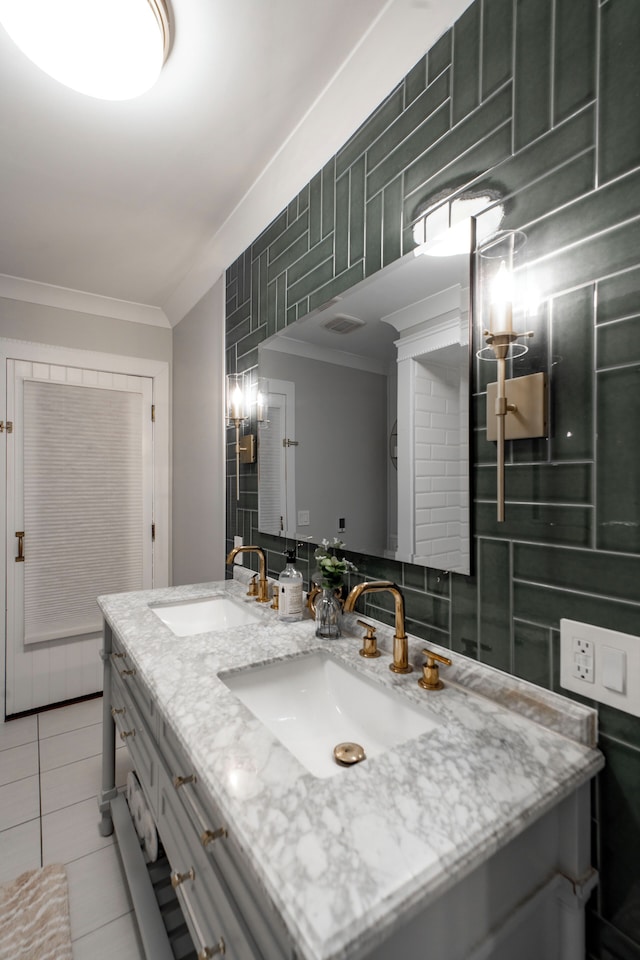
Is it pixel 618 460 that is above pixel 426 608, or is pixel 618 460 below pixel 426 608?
above

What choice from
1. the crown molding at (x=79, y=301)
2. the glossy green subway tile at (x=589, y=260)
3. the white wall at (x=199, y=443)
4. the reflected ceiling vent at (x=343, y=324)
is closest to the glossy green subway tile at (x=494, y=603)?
the glossy green subway tile at (x=589, y=260)

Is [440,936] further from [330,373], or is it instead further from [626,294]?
[330,373]

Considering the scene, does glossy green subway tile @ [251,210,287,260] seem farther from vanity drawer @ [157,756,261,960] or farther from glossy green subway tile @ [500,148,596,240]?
vanity drawer @ [157,756,261,960]

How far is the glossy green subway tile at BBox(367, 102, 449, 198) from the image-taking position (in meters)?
1.11

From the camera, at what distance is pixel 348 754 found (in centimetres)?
90

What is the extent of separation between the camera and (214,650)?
119 cm

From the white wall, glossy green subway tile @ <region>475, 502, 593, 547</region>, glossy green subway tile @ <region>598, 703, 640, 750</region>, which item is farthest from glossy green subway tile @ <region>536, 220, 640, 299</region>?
the white wall

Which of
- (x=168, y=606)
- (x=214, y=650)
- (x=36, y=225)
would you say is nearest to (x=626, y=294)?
(x=214, y=650)

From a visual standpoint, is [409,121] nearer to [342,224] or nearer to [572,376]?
[342,224]

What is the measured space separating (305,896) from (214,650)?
743 mm

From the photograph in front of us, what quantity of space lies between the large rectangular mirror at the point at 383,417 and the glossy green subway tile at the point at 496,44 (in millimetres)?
352

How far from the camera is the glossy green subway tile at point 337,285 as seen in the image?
4.62 feet

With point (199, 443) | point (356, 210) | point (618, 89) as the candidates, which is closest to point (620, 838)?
point (618, 89)

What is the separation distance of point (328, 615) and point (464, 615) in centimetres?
42
